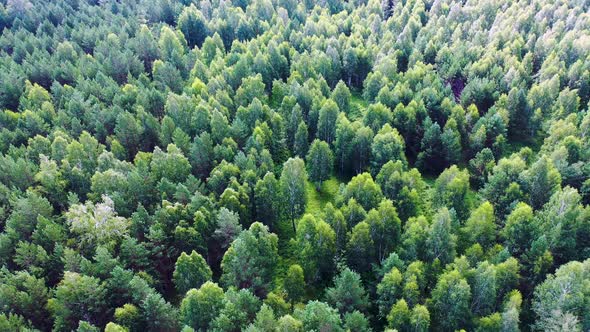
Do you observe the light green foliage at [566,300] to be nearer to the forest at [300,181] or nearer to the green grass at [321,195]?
the forest at [300,181]

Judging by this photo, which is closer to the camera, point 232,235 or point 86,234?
point 86,234

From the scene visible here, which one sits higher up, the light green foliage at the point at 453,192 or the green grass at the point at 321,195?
the green grass at the point at 321,195

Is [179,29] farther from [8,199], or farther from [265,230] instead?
[265,230]

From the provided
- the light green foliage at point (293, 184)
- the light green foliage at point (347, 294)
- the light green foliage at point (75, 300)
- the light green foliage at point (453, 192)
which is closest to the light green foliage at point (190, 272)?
the light green foliage at point (75, 300)

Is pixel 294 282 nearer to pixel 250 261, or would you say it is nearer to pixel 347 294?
pixel 250 261

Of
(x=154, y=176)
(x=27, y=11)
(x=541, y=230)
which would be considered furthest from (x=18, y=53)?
(x=541, y=230)

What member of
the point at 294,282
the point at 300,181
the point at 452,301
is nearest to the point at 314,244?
the point at 294,282
